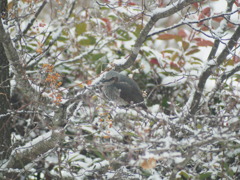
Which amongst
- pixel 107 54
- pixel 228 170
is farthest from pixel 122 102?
pixel 228 170

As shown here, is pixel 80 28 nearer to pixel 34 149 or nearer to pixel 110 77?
pixel 110 77

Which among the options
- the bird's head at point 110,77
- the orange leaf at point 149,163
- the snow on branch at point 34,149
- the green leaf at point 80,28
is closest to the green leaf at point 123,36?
Answer: the green leaf at point 80,28

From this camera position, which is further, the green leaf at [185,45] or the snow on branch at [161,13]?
the green leaf at [185,45]

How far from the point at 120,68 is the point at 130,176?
1.05 meters

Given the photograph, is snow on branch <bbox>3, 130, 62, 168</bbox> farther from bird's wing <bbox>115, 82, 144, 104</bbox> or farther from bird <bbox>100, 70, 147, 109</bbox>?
bird's wing <bbox>115, 82, 144, 104</bbox>

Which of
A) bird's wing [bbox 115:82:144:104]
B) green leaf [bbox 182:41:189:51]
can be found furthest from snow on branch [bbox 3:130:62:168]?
green leaf [bbox 182:41:189:51]

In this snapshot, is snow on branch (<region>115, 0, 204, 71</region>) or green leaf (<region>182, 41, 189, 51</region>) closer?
snow on branch (<region>115, 0, 204, 71</region>)

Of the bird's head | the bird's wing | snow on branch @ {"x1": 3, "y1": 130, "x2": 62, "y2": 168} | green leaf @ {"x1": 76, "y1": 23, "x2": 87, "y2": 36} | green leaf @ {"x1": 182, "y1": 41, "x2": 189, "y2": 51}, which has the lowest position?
snow on branch @ {"x1": 3, "y1": 130, "x2": 62, "y2": 168}

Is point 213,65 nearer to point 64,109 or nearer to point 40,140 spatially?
point 64,109

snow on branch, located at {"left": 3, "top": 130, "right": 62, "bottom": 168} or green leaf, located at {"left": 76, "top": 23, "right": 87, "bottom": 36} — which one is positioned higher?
green leaf, located at {"left": 76, "top": 23, "right": 87, "bottom": 36}

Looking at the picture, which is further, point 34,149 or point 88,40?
point 88,40

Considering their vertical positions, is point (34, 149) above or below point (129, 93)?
below

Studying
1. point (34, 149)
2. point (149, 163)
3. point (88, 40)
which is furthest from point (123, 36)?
point (149, 163)

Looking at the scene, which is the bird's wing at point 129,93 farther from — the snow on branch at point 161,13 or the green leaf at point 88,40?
the snow on branch at point 161,13
